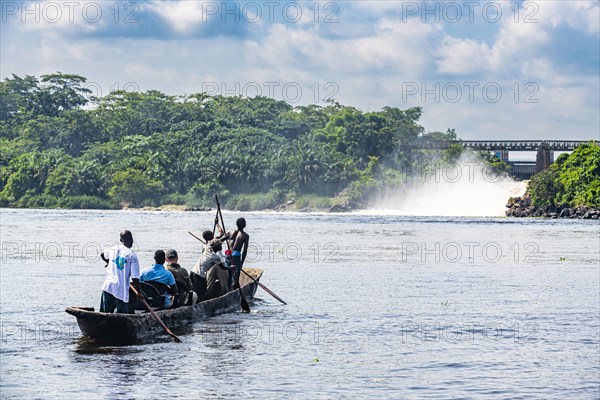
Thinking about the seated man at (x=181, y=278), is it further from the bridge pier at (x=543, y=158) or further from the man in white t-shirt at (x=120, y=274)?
the bridge pier at (x=543, y=158)

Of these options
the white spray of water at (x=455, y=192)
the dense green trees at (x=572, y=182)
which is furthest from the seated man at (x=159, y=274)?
the white spray of water at (x=455, y=192)

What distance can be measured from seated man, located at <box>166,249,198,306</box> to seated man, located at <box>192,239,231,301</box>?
1377 millimetres

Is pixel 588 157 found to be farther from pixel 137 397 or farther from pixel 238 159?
pixel 137 397

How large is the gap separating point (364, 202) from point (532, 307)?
346 feet

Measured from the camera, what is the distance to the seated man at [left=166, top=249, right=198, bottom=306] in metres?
21.7

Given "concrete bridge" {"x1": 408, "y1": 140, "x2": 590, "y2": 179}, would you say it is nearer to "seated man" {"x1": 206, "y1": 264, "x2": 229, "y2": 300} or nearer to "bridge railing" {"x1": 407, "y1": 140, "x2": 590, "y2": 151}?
"bridge railing" {"x1": 407, "y1": 140, "x2": 590, "y2": 151}

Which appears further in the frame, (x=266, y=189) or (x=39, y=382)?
(x=266, y=189)

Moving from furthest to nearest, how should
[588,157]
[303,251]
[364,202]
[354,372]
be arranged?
[364,202] → [588,157] → [303,251] → [354,372]

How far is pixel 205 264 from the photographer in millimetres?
24016

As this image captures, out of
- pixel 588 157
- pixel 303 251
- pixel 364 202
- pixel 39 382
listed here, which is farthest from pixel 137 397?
pixel 364 202

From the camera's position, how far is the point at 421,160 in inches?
5541

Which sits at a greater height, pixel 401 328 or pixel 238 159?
pixel 238 159

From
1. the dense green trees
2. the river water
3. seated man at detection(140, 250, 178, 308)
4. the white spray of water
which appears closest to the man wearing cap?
the river water

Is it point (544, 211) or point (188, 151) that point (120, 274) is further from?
point (188, 151)
